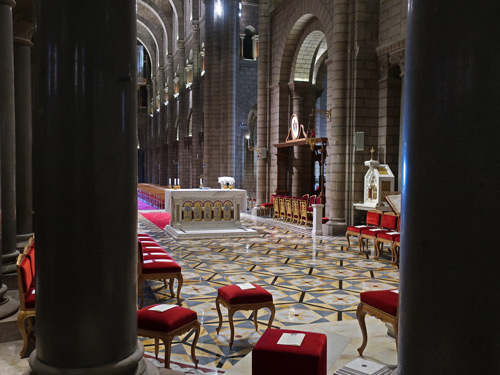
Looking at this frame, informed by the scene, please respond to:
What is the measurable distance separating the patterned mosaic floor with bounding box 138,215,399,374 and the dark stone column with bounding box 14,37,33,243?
1.96 meters

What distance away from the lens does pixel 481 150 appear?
4.83 ft

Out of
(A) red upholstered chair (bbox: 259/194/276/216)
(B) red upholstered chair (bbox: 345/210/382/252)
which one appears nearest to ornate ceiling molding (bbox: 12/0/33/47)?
(B) red upholstered chair (bbox: 345/210/382/252)

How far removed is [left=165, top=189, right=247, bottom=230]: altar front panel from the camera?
10516mm

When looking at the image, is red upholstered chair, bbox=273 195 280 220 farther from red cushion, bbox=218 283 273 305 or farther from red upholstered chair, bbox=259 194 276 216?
red cushion, bbox=218 283 273 305

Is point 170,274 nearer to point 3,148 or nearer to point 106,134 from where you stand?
point 3,148

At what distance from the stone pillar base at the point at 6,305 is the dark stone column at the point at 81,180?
1.90 m

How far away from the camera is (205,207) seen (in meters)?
10.7

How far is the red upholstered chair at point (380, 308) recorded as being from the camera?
3.36 m

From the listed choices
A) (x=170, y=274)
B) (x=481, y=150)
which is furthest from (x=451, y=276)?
(x=170, y=274)

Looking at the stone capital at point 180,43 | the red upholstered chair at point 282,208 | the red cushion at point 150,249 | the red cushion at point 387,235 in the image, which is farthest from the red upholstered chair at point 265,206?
the stone capital at point 180,43

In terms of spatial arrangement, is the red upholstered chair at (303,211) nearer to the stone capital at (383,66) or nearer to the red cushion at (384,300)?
the stone capital at (383,66)

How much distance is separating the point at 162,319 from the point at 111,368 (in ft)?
3.60

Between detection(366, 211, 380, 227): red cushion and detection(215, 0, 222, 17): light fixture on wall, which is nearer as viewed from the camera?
detection(366, 211, 380, 227): red cushion

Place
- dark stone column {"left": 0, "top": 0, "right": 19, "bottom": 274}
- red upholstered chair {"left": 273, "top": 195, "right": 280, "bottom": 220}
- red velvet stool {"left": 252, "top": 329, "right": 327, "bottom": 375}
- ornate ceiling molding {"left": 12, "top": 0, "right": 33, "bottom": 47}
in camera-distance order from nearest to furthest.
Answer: red velvet stool {"left": 252, "top": 329, "right": 327, "bottom": 375}
dark stone column {"left": 0, "top": 0, "right": 19, "bottom": 274}
ornate ceiling molding {"left": 12, "top": 0, "right": 33, "bottom": 47}
red upholstered chair {"left": 273, "top": 195, "right": 280, "bottom": 220}
